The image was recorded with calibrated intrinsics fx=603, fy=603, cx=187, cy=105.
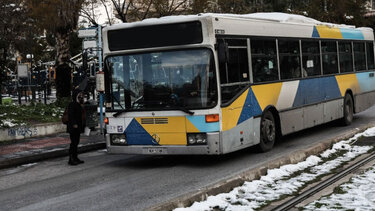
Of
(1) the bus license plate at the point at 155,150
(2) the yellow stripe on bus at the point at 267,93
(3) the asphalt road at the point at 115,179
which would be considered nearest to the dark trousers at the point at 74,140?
(3) the asphalt road at the point at 115,179

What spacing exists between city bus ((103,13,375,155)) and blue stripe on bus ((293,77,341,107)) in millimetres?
946

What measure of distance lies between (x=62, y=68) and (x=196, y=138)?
13.9 metres

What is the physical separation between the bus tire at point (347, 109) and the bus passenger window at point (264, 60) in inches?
189

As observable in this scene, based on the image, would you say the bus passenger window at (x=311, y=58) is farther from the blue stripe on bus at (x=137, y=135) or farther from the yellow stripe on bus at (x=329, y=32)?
the blue stripe on bus at (x=137, y=135)

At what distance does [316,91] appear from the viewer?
595 inches

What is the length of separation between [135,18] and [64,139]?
1150cm

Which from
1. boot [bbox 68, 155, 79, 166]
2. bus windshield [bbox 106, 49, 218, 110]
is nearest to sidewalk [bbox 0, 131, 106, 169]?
boot [bbox 68, 155, 79, 166]

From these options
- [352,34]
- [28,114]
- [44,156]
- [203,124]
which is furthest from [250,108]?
[28,114]

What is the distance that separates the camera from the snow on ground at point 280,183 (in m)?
7.26

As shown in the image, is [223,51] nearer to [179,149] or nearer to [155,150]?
[179,149]

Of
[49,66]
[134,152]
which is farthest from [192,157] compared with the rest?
[49,66]

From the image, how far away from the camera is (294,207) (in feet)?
23.5

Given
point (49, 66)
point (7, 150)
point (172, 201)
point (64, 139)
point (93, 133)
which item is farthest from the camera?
point (49, 66)

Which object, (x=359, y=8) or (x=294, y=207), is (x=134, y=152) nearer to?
(x=294, y=207)
